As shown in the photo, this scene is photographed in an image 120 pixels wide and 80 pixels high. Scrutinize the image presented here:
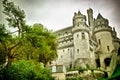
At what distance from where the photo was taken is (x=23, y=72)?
22.5 ft

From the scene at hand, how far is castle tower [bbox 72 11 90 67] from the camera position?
15.6 metres

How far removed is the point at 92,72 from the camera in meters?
13.5

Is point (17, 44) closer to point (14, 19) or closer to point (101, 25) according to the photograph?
point (14, 19)

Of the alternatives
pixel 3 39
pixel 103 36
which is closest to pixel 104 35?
pixel 103 36

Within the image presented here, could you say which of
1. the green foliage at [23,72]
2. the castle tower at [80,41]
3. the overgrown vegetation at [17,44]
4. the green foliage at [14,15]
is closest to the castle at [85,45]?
the castle tower at [80,41]

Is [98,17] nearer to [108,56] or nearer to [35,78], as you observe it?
[108,56]

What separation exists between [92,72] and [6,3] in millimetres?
8929

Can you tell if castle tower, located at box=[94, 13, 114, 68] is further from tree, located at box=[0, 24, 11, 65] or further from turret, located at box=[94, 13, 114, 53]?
tree, located at box=[0, 24, 11, 65]

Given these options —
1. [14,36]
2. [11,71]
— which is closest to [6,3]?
[14,36]

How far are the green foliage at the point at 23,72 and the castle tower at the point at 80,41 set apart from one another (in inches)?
308

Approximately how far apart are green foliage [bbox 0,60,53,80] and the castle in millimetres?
7824

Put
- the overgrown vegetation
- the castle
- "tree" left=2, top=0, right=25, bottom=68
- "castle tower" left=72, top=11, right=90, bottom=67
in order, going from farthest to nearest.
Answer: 1. the castle
2. "castle tower" left=72, top=11, right=90, bottom=67
3. "tree" left=2, top=0, right=25, bottom=68
4. the overgrown vegetation

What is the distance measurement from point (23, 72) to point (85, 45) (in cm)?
1008

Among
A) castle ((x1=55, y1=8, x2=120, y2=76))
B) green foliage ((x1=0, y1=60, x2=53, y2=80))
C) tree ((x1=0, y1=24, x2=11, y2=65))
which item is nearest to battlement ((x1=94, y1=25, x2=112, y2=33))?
castle ((x1=55, y1=8, x2=120, y2=76))
